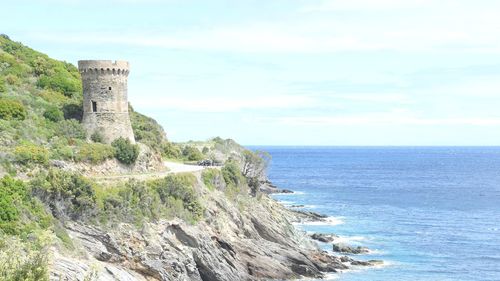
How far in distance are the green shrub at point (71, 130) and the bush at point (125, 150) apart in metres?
2.73

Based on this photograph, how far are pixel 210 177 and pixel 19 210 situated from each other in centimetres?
2176

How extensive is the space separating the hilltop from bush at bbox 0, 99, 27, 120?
8cm

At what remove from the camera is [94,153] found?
1886 inches

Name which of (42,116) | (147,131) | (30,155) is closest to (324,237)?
(147,131)

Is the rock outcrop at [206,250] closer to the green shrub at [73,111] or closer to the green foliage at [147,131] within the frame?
the green foliage at [147,131]

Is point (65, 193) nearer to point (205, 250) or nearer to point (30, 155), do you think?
point (30, 155)

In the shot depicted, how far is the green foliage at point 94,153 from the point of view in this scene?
4725 cm

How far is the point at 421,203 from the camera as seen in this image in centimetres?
10375

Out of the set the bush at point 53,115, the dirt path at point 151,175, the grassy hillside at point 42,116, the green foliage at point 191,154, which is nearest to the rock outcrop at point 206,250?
the dirt path at point 151,175

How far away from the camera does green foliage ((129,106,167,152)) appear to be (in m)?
59.3

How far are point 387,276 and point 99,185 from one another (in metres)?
25.0

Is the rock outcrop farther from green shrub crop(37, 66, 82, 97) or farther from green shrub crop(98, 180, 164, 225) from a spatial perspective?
green shrub crop(37, 66, 82, 97)

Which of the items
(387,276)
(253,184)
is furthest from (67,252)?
(253,184)

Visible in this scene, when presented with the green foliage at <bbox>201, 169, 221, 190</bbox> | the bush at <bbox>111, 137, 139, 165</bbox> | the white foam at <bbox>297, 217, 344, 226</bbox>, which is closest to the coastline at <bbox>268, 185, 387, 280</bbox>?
the white foam at <bbox>297, 217, 344, 226</bbox>
